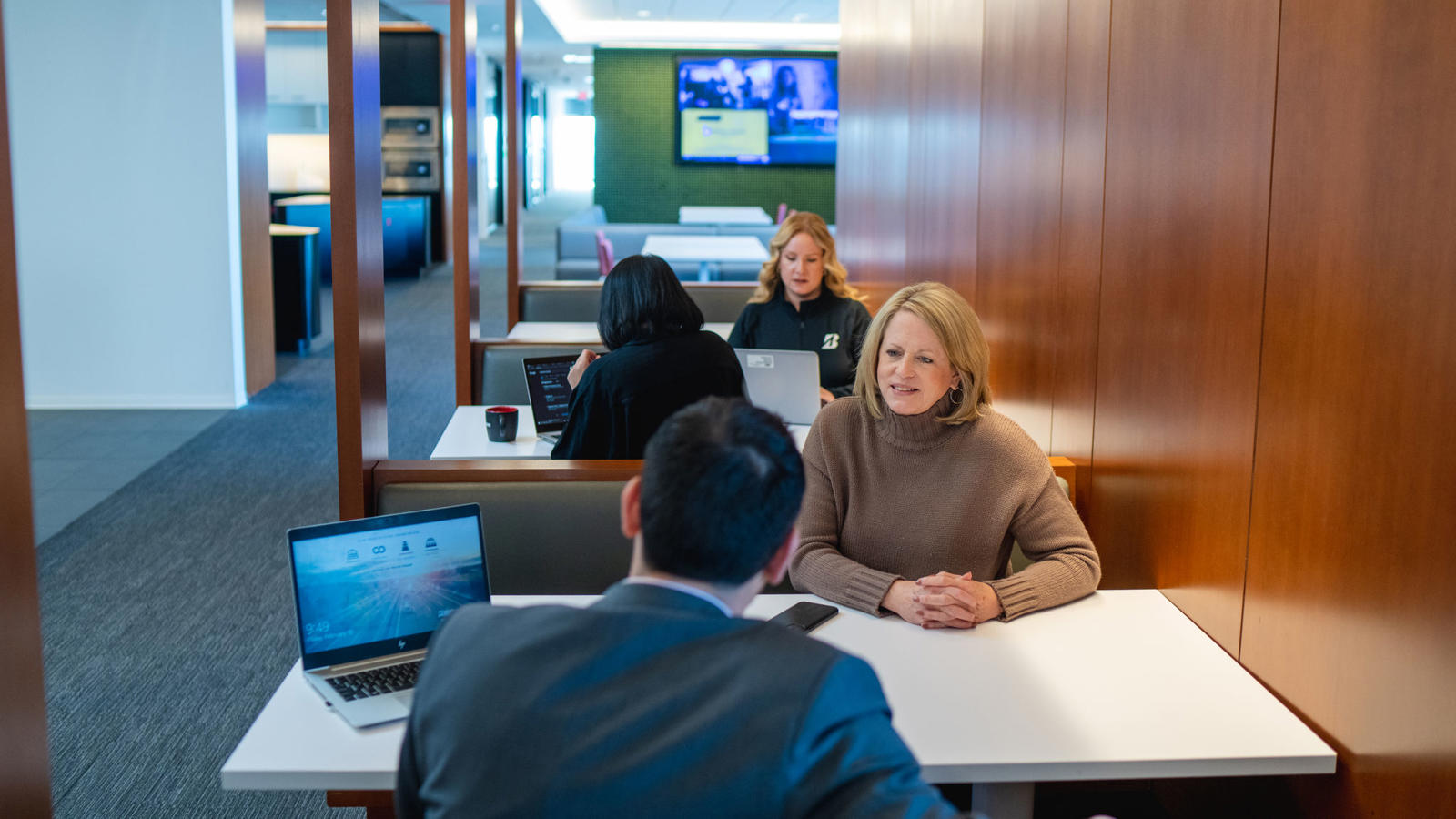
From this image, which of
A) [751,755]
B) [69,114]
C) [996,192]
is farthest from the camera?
[69,114]

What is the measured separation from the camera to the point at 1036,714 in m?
1.88

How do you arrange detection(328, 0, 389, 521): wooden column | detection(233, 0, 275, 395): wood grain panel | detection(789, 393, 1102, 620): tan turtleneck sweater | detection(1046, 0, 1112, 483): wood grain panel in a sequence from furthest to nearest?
1. detection(233, 0, 275, 395): wood grain panel
2. detection(1046, 0, 1112, 483): wood grain panel
3. detection(328, 0, 389, 521): wooden column
4. detection(789, 393, 1102, 620): tan turtleneck sweater

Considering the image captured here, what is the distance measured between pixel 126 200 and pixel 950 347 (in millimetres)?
6174

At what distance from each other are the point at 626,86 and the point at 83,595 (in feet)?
39.7

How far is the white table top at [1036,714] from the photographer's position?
1.73 m

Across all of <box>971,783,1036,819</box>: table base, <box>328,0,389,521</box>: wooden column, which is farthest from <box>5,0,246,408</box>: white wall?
<box>971,783,1036,819</box>: table base

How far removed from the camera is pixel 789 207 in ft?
50.9

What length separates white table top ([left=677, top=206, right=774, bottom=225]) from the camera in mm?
12648

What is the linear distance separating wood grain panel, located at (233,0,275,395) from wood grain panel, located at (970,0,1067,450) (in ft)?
16.5

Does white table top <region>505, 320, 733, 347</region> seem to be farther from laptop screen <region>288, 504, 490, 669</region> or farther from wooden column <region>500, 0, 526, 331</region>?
laptop screen <region>288, 504, 490, 669</region>

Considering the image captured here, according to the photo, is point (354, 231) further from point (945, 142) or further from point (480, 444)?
point (945, 142)

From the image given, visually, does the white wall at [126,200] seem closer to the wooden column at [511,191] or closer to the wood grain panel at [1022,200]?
the wooden column at [511,191]

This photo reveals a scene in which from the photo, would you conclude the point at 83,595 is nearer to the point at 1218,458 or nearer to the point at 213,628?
the point at 213,628

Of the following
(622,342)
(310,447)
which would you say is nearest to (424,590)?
(622,342)
